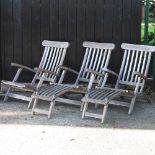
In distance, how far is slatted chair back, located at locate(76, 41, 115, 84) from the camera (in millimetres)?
8229

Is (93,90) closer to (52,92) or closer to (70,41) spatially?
(52,92)

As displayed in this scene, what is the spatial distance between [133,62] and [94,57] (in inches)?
25.8

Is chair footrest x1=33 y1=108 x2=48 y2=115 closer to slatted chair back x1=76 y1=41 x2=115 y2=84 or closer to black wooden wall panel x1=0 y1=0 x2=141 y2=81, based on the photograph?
slatted chair back x1=76 y1=41 x2=115 y2=84

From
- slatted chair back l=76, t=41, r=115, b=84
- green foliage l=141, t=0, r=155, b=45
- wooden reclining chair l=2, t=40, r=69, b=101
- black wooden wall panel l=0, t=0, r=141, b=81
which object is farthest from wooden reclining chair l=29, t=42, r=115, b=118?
green foliage l=141, t=0, r=155, b=45

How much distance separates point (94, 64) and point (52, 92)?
1.25 m

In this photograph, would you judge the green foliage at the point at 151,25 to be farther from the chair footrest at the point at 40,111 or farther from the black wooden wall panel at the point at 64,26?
the chair footrest at the point at 40,111

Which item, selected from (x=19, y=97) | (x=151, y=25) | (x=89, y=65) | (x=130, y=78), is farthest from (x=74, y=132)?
(x=151, y=25)

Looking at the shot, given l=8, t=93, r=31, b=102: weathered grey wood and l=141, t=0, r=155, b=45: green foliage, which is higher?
l=141, t=0, r=155, b=45: green foliage

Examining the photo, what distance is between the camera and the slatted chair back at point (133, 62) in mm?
7996

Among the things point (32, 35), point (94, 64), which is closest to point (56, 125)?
point (94, 64)

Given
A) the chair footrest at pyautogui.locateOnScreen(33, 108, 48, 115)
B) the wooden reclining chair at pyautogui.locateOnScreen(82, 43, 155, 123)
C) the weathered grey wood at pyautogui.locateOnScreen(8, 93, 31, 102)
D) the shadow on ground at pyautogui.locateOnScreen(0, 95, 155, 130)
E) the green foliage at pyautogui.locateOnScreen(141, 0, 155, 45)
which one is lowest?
the shadow on ground at pyautogui.locateOnScreen(0, 95, 155, 130)

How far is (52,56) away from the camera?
8469mm

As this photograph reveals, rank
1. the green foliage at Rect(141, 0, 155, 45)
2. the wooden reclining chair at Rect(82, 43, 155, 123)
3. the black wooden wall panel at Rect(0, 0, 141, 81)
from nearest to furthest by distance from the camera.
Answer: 1. the wooden reclining chair at Rect(82, 43, 155, 123)
2. the black wooden wall panel at Rect(0, 0, 141, 81)
3. the green foliage at Rect(141, 0, 155, 45)

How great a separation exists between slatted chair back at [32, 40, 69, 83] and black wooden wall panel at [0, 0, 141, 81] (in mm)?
277
